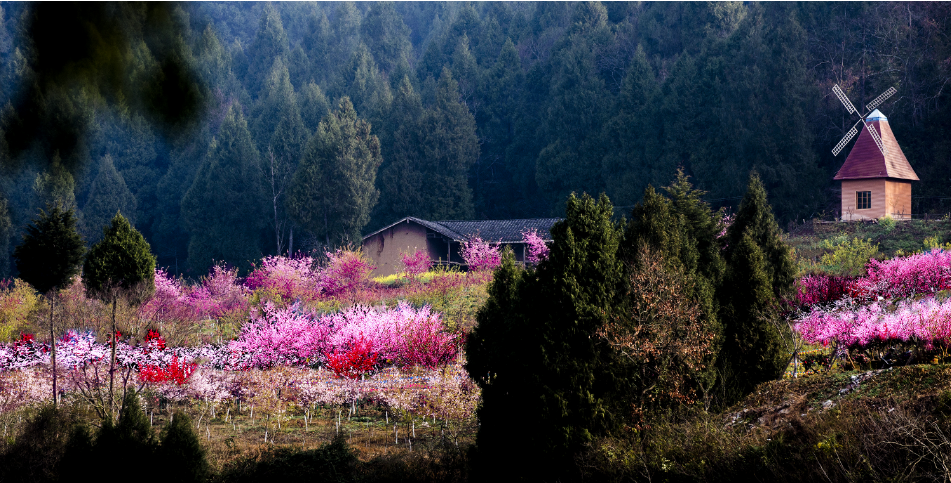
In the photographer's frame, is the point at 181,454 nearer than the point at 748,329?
Yes

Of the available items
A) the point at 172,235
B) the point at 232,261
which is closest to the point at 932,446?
the point at 232,261

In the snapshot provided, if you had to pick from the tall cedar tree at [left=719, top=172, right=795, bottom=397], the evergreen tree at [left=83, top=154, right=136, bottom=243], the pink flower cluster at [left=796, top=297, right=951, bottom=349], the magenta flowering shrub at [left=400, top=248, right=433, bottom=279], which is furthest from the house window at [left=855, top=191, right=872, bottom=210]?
the evergreen tree at [left=83, top=154, right=136, bottom=243]

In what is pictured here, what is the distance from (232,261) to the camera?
50875mm

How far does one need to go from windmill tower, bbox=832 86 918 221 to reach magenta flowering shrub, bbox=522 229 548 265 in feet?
46.1

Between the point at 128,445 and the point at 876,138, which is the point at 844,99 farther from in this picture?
the point at 128,445

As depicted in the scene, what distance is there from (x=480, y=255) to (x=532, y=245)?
10.6 feet

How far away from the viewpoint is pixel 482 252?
37.8m

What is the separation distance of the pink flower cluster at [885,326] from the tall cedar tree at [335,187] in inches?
1338

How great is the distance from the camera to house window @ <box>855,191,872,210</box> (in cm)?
3603

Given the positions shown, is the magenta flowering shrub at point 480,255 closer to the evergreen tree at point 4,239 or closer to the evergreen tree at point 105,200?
the evergreen tree at point 4,239

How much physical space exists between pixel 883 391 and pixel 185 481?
1024 centimetres

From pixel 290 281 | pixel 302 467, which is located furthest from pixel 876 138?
pixel 302 467

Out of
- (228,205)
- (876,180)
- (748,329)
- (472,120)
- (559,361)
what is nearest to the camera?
(559,361)

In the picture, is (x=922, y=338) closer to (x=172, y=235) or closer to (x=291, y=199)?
(x=291, y=199)
